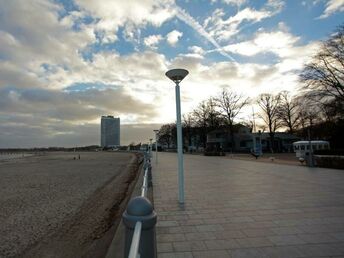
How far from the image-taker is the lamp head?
758 centimetres

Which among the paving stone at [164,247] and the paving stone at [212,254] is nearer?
the paving stone at [212,254]

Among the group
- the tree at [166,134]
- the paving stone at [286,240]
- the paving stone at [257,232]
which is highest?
the tree at [166,134]

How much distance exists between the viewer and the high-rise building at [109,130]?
468 feet

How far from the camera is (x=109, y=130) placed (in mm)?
145500

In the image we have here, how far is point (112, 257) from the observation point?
4.75 meters

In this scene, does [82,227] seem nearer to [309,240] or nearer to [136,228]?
[309,240]

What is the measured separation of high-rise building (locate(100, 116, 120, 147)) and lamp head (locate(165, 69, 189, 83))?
137 metres

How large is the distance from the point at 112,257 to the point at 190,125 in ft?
231

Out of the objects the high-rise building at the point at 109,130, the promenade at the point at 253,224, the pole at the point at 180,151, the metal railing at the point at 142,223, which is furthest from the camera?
the high-rise building at the point at 109,130

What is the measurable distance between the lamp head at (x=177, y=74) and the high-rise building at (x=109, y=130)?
137387mm

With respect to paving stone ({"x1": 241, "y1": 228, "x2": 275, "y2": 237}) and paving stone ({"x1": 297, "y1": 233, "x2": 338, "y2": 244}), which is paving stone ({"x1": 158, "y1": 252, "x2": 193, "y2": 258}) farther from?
paving stone ({"x1": 297, "y1": 233, "x2": 338, "y2": 244})

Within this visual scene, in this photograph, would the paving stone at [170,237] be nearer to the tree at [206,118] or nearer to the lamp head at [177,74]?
the lamp head at [177,74]

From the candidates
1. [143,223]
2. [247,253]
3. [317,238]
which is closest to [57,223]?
[247,253]

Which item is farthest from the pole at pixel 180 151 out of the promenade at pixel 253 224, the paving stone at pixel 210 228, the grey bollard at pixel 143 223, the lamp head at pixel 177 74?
the grey bollard at pixel 143 223
